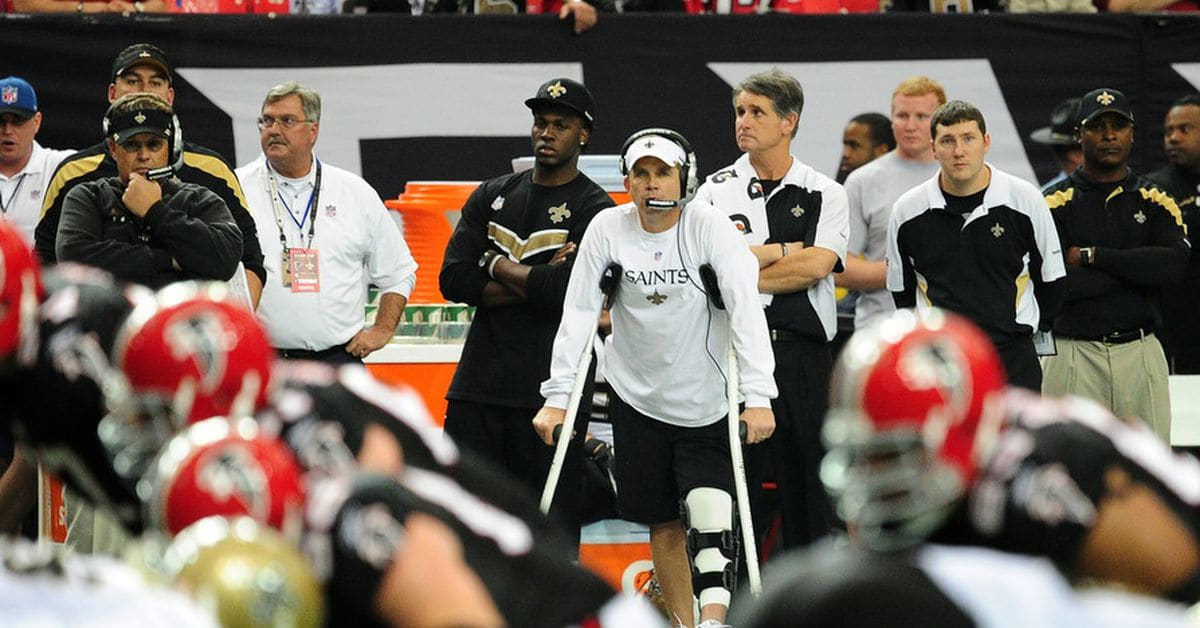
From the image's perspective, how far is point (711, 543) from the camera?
713 centimetres

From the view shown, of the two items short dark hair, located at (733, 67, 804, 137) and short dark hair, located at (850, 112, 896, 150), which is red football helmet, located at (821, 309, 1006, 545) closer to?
short dark hair, located at (733, 67, 804, 137)

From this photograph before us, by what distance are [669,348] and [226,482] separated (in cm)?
437

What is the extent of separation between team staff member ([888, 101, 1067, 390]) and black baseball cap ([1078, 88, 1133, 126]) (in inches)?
28.6

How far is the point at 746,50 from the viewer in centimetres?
1047

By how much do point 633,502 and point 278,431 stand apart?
3.83m

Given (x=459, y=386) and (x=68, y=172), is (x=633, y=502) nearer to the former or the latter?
(x=459, y=386)

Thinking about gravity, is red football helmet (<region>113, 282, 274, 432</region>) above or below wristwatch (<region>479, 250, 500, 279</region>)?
above

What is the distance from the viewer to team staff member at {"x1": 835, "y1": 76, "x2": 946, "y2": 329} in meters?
9.29

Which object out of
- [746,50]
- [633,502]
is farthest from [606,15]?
[633,502]

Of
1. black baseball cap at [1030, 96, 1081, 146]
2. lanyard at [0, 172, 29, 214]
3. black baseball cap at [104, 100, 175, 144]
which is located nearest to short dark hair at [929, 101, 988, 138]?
black baseball cap at [1030, 96, 1081, 146]

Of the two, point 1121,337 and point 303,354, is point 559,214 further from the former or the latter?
point 1121,337

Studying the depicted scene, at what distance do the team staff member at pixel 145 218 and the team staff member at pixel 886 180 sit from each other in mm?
3201

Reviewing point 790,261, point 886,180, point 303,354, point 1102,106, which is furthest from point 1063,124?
point 303,354

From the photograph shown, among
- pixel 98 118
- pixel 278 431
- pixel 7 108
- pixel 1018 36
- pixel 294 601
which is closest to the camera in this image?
Result: pixel 294 601
